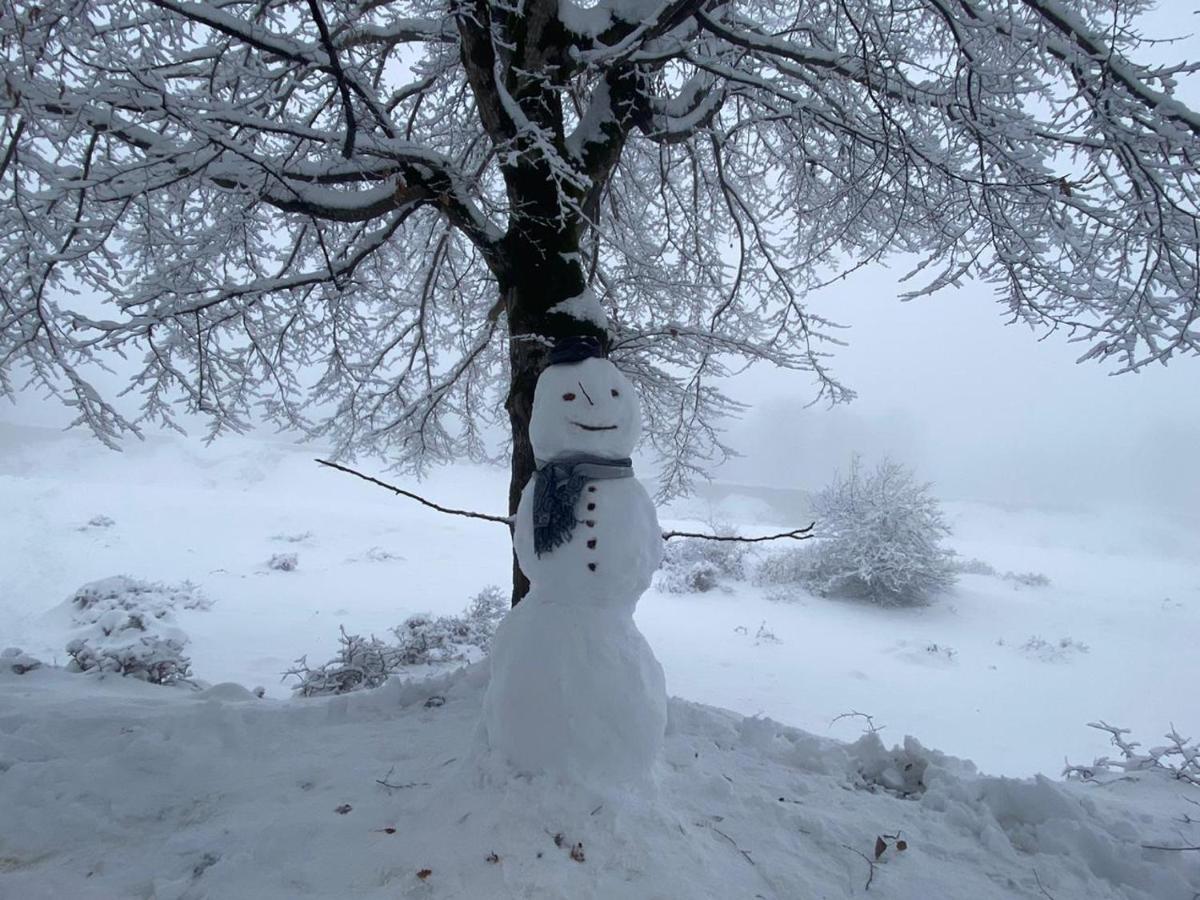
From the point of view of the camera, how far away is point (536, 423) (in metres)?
2.33

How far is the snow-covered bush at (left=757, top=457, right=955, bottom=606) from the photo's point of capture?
8.66m

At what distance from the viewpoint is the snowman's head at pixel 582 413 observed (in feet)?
7.38

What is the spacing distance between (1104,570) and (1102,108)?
473 inches

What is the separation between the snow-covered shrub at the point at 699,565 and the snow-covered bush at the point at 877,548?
0.55m

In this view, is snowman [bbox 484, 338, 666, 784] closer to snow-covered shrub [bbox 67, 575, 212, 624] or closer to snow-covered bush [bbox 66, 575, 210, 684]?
snow-covered bush [bbox 66, 575, 210, 684]

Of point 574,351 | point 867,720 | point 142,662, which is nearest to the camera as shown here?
point 574,351

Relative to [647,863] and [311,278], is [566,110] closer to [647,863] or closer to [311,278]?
[311,278]

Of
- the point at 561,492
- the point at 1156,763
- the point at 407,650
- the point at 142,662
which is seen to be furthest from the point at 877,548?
the point at 142,662

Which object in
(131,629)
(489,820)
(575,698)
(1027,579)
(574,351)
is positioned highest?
(574,351)

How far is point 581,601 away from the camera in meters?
2.15

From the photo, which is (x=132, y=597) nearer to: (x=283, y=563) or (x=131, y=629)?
(x=131, y=629)

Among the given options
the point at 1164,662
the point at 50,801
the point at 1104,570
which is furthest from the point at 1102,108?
the point at 1104,570

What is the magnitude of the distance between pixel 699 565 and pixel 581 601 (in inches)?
303

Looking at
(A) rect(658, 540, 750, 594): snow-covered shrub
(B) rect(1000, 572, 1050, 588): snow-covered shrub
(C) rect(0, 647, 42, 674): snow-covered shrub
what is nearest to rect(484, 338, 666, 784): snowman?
(C) rect(0, 647, 42, 674): snow-covered shrub
